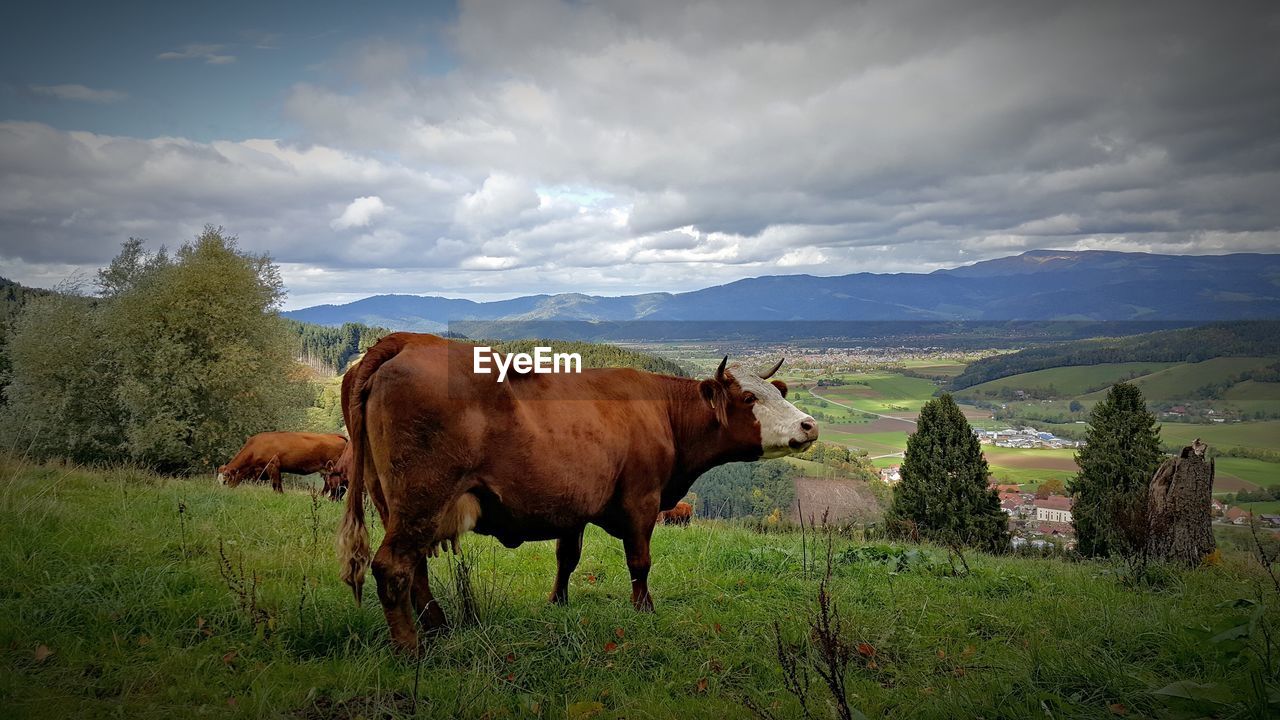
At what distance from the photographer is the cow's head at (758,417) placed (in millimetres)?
7227

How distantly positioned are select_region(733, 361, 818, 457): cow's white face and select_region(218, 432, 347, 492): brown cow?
15.5 metres

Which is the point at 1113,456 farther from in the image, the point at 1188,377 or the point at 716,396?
the point at 1188,377

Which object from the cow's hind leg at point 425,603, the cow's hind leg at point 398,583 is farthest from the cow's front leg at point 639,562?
the cow's hind leg at point 398,583

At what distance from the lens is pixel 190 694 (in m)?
3.79

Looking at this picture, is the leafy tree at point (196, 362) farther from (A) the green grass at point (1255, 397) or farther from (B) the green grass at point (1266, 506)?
(A) the green grass at point (1255, 397)

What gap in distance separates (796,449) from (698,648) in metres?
2.84

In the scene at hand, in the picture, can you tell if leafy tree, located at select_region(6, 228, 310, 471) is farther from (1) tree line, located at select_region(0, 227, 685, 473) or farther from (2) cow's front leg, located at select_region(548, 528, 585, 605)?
(2) cow's front leg, located at select_region(548, 528, 585, 605)

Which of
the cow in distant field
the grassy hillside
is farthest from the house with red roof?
the grassy hillside

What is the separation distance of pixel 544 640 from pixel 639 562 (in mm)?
1488

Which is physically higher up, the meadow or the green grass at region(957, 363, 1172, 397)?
the meadow

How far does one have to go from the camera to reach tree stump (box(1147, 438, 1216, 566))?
34.5 feet

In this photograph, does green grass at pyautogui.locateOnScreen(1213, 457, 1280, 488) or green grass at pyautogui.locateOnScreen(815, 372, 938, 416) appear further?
green grass at pyautogui.locateOnScreen(815, 372, 938, 416)

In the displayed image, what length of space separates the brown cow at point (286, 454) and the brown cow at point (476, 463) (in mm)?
15380

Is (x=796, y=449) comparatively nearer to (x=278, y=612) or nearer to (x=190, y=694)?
(x=278, y=612)
